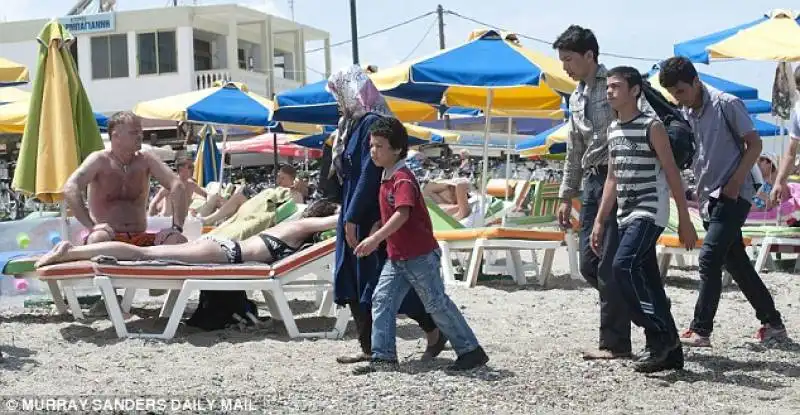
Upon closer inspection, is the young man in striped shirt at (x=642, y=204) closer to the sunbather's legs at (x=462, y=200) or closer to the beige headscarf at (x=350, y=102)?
the beige headscarf at (x=350, y=102)

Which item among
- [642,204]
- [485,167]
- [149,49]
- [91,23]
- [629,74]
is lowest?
[485,167]

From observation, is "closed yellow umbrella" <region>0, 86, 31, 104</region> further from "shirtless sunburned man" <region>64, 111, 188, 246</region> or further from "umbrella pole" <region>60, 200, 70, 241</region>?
"shirtless sunburned man" <region>64, 111, 188, 246</region>

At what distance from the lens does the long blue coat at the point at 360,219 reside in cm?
569

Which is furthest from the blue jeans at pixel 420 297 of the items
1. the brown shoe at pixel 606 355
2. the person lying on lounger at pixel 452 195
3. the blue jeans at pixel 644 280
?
the person lying on lounger at pixel 452 195

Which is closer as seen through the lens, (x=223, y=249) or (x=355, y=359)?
(x=355, y=359)

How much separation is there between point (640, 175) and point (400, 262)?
1167 millimetres

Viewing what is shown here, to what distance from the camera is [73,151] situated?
8398 mm

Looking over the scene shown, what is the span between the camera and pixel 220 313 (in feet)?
24.3

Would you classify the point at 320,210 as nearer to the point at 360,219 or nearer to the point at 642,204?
the point at 360,219

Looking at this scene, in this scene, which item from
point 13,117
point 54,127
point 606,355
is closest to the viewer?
point 606,355

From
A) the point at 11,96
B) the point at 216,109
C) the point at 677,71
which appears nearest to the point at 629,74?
the point at 677,71

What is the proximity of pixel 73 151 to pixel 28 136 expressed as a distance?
0.38 metres

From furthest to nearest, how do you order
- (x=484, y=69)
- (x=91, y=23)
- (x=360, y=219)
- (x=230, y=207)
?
(x=91, y=23) < (x=230, y=207) < (x=484, y=69) < (x=360, y=219)

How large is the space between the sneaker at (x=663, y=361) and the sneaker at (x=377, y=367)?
1.13 meters
